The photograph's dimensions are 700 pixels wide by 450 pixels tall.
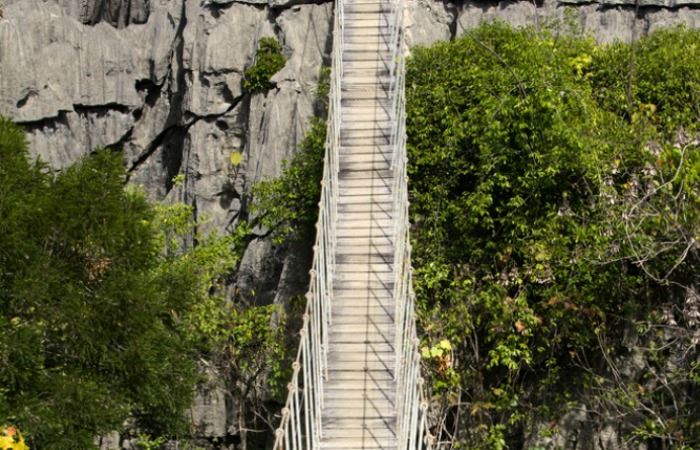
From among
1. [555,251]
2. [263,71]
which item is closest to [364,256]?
[555,251]

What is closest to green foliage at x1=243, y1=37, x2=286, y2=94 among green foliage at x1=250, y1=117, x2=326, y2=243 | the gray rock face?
the gray rock face

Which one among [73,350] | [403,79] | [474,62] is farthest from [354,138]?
[73,350]

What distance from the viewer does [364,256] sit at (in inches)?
414

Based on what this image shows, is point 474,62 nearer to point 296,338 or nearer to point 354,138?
point 354,138

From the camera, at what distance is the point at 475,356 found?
460 inches

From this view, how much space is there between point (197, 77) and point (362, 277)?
482cm

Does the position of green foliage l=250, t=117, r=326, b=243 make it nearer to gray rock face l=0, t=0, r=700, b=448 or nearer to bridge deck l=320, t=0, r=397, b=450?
gray rock face l=0, t=0, r=700, b=448

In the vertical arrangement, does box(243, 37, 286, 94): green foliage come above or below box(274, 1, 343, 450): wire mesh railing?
above

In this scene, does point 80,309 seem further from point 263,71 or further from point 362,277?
point 263,71

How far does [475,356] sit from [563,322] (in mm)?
849

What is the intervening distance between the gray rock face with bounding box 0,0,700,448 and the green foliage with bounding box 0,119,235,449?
3.27 meters

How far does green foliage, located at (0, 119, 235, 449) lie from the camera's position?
892cm

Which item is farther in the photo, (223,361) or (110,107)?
(110,107)

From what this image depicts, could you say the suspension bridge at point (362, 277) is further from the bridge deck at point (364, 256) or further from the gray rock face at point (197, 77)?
A: the gray rock face at point (197, 77)
